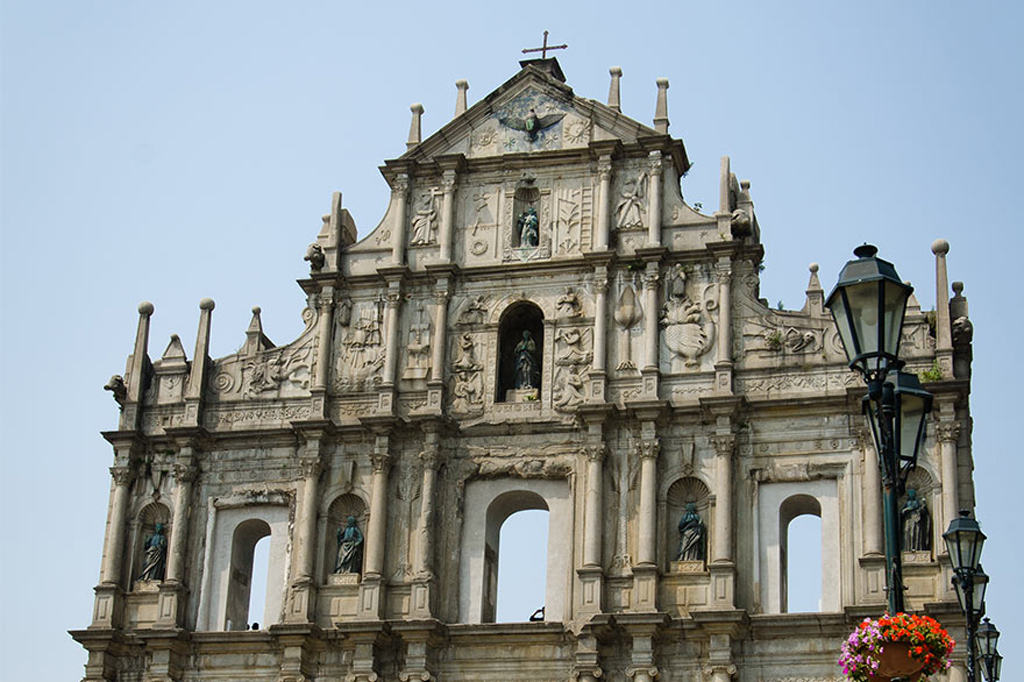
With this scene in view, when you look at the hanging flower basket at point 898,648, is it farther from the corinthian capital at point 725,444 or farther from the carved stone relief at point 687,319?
the carved stone relief at point 687,319

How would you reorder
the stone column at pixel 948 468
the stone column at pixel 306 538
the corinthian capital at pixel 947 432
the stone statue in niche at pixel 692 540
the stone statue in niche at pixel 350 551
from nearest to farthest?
1. the stone column at pixel 948 468
2. the corinthian capital at pixel 947 432
3. the stone statue in niche at pixel 692 540
4. the stone column at pixel 306 538
5. the stone statue in niche at pixel 350 551

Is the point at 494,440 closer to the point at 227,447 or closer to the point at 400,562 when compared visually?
the point at 400,562

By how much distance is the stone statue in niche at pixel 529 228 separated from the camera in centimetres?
2980

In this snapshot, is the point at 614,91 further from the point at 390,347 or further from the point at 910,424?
the point at 910,424

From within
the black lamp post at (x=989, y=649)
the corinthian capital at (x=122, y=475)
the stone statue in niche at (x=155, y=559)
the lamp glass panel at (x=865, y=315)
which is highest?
the corinthian capital at (x=122, y=475)

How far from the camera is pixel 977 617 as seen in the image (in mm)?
16953

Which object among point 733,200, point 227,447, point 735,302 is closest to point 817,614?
point 735,302

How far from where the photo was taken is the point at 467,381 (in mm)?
29016

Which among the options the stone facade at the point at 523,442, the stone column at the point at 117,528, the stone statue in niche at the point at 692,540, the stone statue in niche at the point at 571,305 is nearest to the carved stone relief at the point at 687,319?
the stone facade at the point at 523,442

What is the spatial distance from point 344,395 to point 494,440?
296 cm

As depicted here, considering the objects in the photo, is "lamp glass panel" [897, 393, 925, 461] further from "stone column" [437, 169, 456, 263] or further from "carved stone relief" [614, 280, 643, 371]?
"stone column" [437, 169, 456, 263]

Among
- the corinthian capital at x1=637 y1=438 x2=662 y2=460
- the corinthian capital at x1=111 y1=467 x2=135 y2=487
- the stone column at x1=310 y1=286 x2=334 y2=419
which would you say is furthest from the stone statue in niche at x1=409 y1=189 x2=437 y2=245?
the corinthian capital at x1=111 y1=467 x2=135 y2=487

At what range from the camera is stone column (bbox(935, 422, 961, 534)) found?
2559cm

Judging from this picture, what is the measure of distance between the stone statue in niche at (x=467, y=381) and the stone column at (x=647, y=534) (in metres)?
3.16
